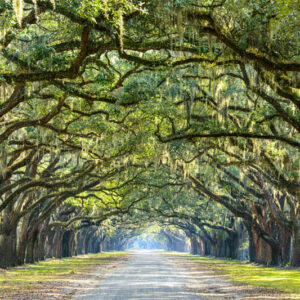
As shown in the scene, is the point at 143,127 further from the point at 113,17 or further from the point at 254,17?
the point at 113,17

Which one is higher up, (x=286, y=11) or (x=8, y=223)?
(x=286, y=11)

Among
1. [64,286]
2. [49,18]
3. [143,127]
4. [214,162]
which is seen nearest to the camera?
[49,18]

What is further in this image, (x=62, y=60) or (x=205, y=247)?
(x=205, y=247)

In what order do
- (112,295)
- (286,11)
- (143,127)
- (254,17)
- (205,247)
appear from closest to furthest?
(286,11)
(254,17)
(112,295)
(143,127)
(205,247)

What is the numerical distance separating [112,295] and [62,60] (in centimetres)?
621

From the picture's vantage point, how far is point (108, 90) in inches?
541

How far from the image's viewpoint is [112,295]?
39.5 feet

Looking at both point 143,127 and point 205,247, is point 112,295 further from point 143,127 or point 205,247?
point 205,247

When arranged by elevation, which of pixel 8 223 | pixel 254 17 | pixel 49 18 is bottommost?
pixel 8 223

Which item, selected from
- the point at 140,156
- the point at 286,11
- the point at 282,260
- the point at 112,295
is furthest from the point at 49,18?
the point at 282,260

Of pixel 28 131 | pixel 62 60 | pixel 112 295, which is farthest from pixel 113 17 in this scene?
pixel 28 131

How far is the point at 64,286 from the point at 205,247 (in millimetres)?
49600

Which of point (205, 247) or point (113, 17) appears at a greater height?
point (113, 17)

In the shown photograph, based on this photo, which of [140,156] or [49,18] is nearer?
[49,18]
